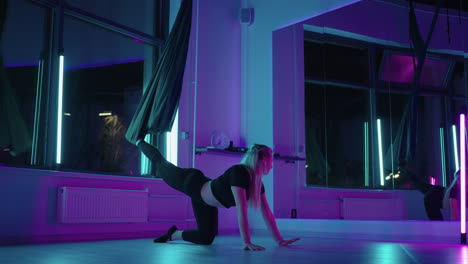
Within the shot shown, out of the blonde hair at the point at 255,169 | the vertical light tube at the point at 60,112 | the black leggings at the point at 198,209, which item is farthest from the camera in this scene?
the vertical light tube at the point at 60,112

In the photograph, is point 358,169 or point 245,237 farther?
point 358,169

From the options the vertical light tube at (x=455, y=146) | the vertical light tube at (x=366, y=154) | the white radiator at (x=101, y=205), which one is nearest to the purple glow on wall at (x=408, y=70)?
the vertical light tube at (x=455, y=146)

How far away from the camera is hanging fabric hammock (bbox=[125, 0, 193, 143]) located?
512 centimetres

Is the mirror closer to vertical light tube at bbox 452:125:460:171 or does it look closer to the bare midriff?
vertical light tube at bbox 452:125:460:171

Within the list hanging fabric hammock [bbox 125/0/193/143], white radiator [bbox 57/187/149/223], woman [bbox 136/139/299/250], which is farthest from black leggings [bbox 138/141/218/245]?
white radiator [bbox 57/187/149/223]

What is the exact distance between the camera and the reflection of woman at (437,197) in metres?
4.53

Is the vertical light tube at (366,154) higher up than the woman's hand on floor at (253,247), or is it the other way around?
the vertical light tube at (366,154)

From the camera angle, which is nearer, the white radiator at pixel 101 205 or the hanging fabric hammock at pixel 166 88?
the white radiator at pixel 101 205

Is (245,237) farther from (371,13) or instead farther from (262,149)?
(371,13)

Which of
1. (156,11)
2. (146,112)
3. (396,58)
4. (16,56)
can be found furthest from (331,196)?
(16,56)

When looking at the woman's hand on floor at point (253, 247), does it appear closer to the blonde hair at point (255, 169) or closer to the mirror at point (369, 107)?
the blonde hair at point (255, 169)

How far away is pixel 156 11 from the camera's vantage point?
21.4ft

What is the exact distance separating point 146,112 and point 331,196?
2.70 m

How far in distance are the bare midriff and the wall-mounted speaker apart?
393cm
